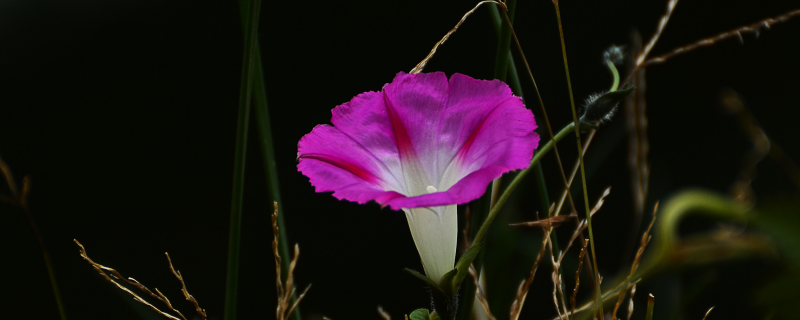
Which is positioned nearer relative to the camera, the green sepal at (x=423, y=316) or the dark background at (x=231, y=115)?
the green sepal at (x=423, y=316)

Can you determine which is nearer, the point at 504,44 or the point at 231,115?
the point at 504,44

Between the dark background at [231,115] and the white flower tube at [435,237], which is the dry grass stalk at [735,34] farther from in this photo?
the dark background at [231,115]

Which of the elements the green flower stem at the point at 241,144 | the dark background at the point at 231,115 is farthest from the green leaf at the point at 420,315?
the dark background at the point at 231,115

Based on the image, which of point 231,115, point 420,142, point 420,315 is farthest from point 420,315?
point 231,115

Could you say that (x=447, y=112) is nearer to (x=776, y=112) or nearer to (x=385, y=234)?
(x=385, y=234)

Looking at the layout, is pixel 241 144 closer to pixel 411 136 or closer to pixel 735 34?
pixel 411 136

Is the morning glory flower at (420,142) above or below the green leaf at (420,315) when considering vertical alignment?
above

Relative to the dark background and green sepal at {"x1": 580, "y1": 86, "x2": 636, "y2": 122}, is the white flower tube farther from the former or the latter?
the dark background

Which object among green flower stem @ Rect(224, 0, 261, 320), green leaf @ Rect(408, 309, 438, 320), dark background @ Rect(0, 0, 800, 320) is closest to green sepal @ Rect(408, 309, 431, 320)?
green leaf @ Rect(408, 309, 438, 320)

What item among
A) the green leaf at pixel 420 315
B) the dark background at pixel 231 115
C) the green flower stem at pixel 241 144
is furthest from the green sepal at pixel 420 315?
the dark background at pixel 231 115
